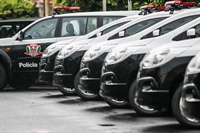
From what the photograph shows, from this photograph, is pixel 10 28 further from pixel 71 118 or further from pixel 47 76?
pixel 71 118

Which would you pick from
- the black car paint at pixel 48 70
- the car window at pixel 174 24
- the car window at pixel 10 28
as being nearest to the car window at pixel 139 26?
the car window at pixel 174 24

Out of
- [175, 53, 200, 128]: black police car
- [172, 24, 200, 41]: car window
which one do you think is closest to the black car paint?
[172, 24, 200, 41]: car window

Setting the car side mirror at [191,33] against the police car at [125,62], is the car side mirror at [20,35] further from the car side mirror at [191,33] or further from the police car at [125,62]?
the car side mirror at [191,33]

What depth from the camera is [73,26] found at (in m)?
18.6

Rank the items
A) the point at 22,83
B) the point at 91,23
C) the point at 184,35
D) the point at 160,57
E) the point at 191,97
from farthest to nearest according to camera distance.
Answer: the point at 22,83
the point at 91,23
the point at 184,35
the point at 160,57
the point at 191,97

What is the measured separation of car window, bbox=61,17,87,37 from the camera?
60.5ft

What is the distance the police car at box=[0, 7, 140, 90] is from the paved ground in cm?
258

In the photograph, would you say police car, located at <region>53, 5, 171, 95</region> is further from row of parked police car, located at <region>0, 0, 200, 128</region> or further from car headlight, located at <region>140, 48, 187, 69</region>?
car headlight, located at <region>140, 48, 187, 69</region>

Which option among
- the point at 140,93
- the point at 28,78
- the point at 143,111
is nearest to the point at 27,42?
the point at 28,78

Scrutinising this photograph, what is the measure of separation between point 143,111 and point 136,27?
275 centimetres

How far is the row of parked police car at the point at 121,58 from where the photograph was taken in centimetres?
1050

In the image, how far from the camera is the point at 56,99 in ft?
52.2

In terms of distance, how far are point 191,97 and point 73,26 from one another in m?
9.78

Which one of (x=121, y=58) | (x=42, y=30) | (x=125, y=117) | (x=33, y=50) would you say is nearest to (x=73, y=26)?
(x=42, y=30)
